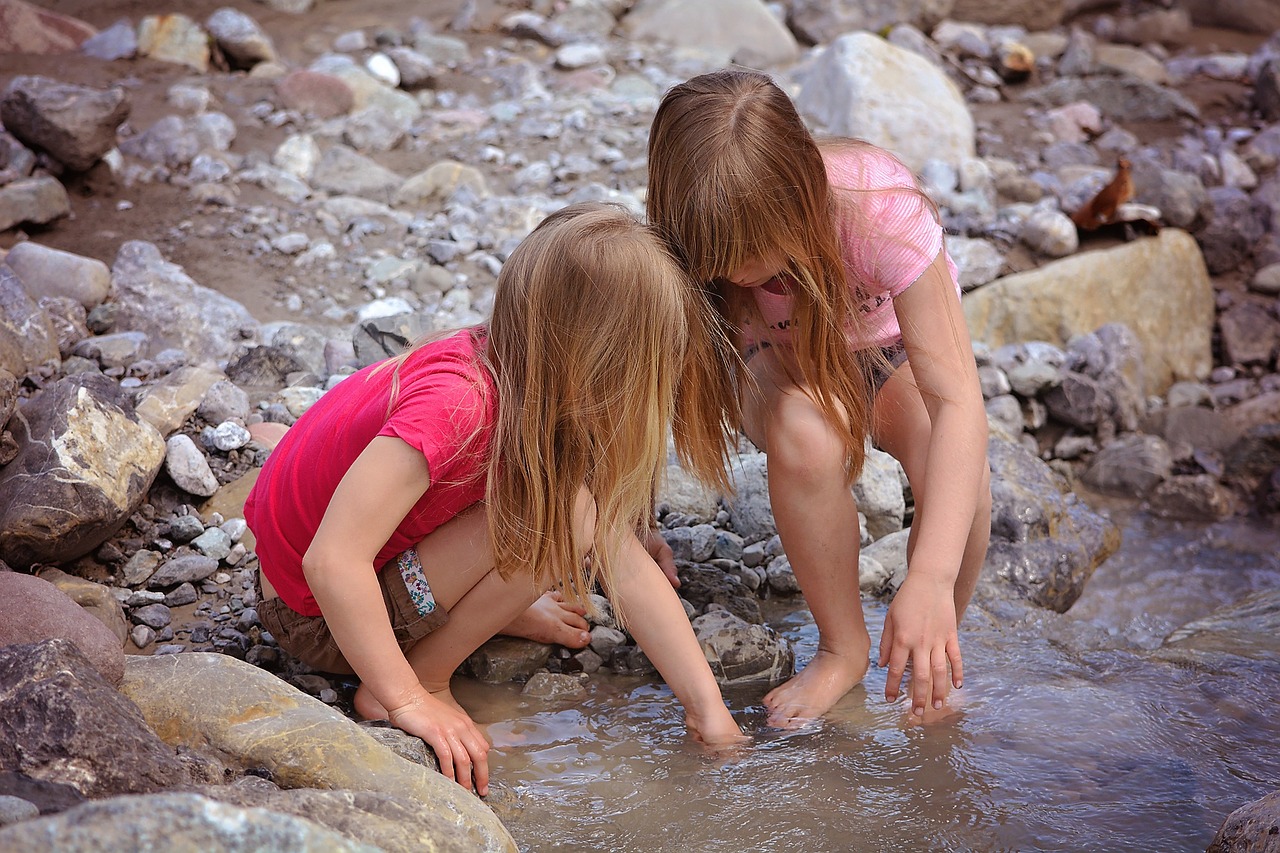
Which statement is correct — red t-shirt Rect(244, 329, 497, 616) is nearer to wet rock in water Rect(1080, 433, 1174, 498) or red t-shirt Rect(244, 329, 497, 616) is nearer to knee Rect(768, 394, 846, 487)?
knee Rect(768, 394, 846, 487)

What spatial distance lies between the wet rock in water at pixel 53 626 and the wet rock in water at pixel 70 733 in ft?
0.74

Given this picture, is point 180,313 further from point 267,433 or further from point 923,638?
point 923,638

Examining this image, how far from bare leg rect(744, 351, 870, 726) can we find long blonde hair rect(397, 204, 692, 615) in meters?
0.30

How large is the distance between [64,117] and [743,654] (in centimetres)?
347

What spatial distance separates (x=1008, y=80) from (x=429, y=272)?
4.59 metres

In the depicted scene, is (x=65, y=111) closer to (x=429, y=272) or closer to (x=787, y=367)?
(x=429, y=272)

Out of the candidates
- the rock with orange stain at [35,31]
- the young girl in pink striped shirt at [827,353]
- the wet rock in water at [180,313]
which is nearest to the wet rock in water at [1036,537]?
the young girl in pink striped shirt at [827,353]

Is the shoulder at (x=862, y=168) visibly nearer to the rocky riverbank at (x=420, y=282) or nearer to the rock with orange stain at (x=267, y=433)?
the rocky riverbank at (x=420, y=282)

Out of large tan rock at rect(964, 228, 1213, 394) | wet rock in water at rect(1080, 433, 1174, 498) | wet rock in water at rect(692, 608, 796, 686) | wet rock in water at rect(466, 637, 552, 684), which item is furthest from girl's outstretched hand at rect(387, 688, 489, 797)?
large tan rock at rect(964, 228, 1213, 394)

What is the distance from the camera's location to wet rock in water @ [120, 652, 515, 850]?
1.75 metres

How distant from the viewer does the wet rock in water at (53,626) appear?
1.81 m

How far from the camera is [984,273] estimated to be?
A: 4848 millimetres

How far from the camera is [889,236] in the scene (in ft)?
7.29

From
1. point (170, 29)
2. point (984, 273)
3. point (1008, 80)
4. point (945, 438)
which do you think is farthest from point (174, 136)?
point (1008, 80)
